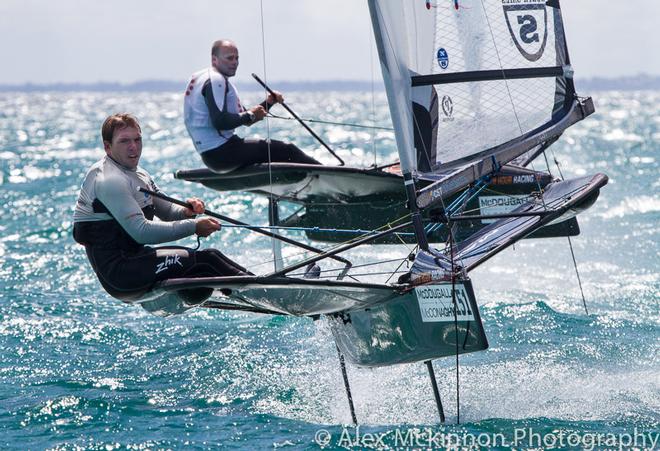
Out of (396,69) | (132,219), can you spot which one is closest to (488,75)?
(396,69)

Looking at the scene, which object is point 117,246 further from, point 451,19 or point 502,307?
point 502,307

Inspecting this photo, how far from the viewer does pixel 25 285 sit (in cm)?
844

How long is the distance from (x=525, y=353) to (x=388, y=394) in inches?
41.5

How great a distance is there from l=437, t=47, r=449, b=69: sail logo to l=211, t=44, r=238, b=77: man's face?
1.27 m

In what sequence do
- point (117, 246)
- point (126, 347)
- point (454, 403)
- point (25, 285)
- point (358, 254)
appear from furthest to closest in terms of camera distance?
point (358, 254) → point (25, 285) → point (126, 347) → point (454, 403) → point (117, 246)

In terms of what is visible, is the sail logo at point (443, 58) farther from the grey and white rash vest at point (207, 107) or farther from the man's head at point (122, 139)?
the man's head at point (122, 139)

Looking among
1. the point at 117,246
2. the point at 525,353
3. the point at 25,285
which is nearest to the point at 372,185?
the point at 525,353

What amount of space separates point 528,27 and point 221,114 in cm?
195

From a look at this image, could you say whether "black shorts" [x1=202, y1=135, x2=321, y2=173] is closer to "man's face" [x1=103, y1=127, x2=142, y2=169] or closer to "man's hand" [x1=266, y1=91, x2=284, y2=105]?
"man's hand" [x1=266, y1=91, x2=284, y2=105]

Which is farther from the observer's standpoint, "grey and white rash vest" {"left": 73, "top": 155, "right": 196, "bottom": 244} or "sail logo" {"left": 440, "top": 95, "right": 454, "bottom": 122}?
"sail logo" {"left": 440, "top": 95, "right": 454, "bottom": 122}

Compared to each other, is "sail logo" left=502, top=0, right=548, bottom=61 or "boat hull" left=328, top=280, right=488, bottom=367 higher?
"sail logo" left=502, top=0, right=548, bottom=61

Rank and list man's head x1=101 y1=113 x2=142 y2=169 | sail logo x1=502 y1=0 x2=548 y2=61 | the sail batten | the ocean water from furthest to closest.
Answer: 1. sail logo x1=502 y1=0 x2=548 y2=61
2. the sail batten
3. the ocean water
4. man's head x1=101 y1=113 x2=142 y2=169

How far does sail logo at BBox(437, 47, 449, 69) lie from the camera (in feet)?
20.1

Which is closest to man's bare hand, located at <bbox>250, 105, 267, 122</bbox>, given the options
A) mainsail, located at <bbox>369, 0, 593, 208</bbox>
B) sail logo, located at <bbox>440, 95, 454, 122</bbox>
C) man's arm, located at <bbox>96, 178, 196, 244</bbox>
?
mainsail, located at <bbox>369, 0, 593, 208</bbox>
